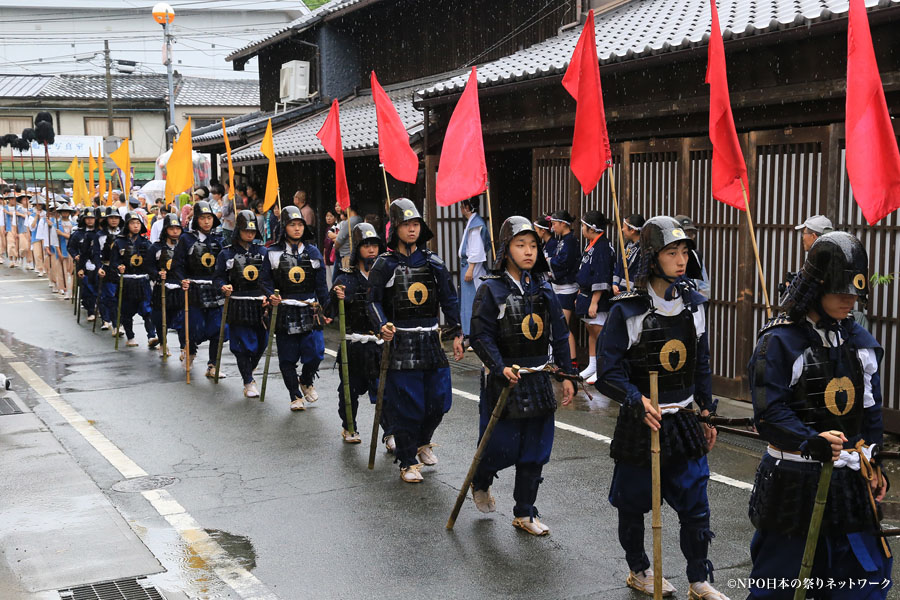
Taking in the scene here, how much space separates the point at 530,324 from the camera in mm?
6047

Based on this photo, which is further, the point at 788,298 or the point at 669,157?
the point at 669,157

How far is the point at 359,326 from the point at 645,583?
4074 millimetres

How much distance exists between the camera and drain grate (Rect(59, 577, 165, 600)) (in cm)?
523

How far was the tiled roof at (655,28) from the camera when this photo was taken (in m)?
8.59

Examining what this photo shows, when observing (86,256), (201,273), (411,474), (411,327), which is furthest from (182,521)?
(86,256)

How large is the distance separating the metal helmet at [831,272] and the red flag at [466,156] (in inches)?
175

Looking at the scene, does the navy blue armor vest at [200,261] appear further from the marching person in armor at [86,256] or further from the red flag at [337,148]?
the marching person in armor at [86,256]

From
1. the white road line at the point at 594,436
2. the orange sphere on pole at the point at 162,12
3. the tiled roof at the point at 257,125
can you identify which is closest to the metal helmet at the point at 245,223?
the white road line at the point at 594,436

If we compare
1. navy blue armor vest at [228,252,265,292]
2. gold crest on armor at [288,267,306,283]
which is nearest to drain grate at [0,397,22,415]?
navy blue armor vest at [228,252,265,292]

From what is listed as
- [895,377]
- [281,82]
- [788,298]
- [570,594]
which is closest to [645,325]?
[788,298]

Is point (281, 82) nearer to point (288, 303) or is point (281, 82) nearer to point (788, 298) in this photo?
point (288, 303)

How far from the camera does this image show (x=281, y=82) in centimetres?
2322

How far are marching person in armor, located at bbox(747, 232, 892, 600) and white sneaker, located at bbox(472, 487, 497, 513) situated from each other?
2.49m

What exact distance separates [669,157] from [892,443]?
3686mm
